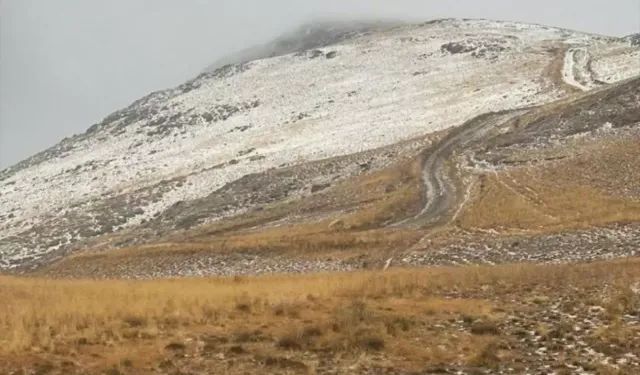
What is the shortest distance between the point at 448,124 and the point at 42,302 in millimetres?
53668

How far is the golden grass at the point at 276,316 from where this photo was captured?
12758mm

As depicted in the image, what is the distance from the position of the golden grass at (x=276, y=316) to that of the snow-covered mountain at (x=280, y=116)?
110 feet

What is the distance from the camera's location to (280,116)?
87625 mm

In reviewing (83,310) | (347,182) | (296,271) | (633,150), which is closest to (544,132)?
(633,150)

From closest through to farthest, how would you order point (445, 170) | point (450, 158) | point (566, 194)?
point (566, 194), point (445, 170), point (450, 158)

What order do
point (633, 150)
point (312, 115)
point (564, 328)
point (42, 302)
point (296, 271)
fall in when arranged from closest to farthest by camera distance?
point (564, 328), point (42, 302), point (296, 271), point (633, 150), point (312, 115)

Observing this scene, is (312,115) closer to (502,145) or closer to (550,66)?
(550,66)

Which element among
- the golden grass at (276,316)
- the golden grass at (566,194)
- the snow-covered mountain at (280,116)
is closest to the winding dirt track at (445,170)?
the golden grass at (566,194)

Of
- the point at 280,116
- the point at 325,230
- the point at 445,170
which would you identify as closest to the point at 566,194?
the point at 445,170

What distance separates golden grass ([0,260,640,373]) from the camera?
1276cm

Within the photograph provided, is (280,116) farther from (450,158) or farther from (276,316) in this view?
(276,316)

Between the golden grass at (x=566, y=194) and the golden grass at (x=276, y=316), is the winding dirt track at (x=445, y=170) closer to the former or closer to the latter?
the golden grass at (x=566, y=194)

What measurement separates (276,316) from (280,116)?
7259 centimetres

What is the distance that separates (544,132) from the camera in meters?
52.3
